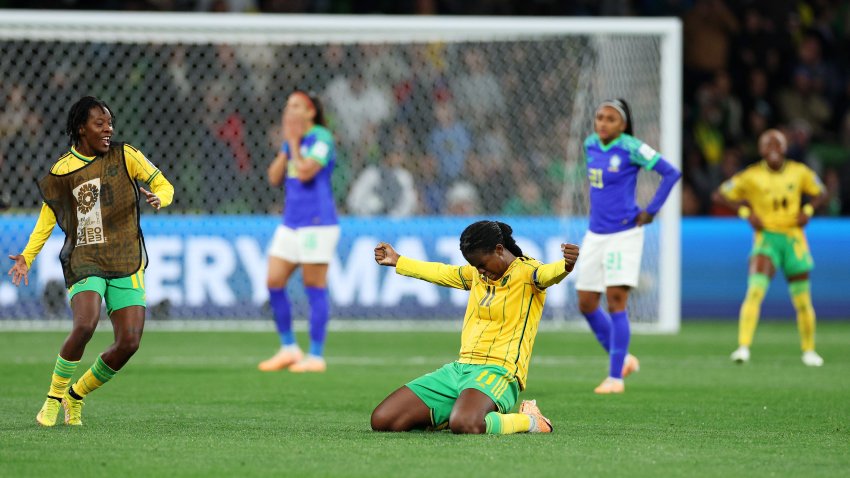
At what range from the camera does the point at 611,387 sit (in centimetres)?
1005

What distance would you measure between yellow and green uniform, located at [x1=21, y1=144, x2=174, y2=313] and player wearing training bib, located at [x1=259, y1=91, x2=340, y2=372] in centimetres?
397

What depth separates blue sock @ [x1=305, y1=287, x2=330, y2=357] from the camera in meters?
12.0

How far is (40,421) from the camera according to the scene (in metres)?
7.76

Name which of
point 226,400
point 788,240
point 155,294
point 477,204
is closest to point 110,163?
point 226,400

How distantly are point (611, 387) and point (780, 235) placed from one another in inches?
149

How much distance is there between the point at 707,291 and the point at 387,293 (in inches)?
166

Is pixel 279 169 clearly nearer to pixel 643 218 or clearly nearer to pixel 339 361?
pixel 339 361

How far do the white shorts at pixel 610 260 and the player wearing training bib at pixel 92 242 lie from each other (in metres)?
3.71

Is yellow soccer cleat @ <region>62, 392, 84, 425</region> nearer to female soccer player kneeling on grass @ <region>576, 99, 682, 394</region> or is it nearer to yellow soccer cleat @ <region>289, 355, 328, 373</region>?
yellow soccer cleat @ <region>289, 355, 328, 373</region>

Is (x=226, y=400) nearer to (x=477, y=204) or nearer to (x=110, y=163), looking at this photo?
(x=110, y=163)

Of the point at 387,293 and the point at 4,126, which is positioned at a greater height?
the point at 4,126

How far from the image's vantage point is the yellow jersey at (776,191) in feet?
43.0

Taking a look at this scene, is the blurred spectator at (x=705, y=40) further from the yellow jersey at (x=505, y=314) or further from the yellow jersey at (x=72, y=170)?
the yellow jersey at (x=72, y=170)

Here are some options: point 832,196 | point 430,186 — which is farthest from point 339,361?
point 832,196
